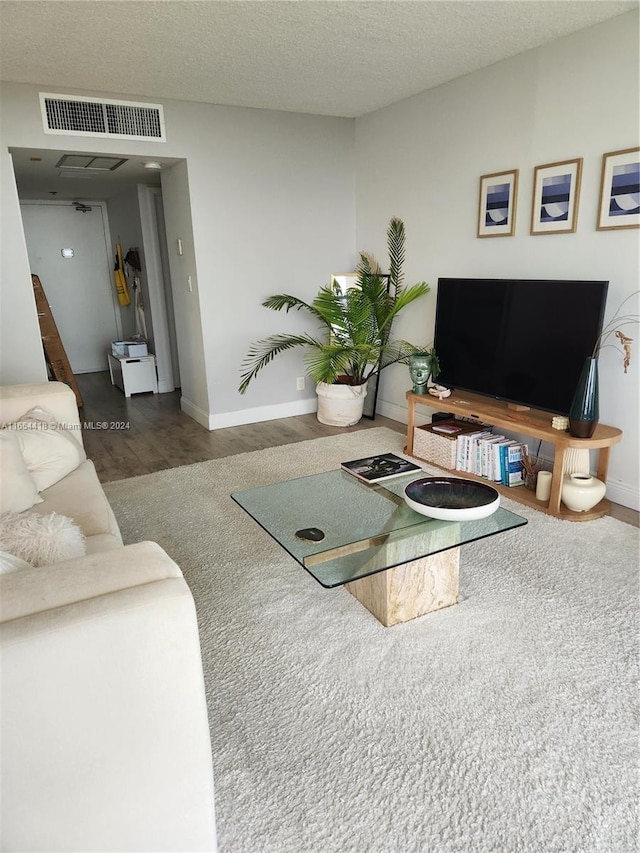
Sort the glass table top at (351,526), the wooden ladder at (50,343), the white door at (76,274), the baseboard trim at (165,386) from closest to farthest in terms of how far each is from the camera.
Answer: the glass table top at (351,526) < the wooden ladder at (50,343) < the baseboard trim at (165,386) < the white door at (76,274)

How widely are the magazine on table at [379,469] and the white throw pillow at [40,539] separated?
51.1 inches

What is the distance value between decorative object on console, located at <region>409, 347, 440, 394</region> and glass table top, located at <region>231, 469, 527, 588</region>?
4.88 feet

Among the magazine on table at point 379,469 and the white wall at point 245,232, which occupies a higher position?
the white wall at point 245,232

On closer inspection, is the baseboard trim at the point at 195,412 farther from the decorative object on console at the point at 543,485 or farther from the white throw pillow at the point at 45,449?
the decorative object on console at the point at 543,485

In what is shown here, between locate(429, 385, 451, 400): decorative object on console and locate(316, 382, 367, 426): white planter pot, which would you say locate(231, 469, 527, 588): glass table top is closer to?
locate(429, 385, 451, 400): decorative object on console

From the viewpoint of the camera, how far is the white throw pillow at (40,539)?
57.2 inches

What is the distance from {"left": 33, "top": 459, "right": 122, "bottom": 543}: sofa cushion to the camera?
80.8 inches

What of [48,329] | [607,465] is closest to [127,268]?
[48,329]

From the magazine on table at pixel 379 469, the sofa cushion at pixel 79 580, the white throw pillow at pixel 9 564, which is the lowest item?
the magazine on table at pixel 379 469

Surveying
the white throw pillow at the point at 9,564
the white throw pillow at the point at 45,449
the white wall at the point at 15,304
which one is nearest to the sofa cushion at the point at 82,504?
the white throw pillow at the point at 45,449

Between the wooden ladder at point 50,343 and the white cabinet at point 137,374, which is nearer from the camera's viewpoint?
the wooden ladder at point 50,343

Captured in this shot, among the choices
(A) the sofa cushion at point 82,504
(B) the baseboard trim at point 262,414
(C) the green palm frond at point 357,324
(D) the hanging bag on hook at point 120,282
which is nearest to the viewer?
(A) the sofa cushion at point 82,504

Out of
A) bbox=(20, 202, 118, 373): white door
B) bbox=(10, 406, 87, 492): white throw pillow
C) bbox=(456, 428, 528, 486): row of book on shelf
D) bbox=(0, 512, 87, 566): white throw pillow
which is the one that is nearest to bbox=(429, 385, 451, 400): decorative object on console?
bbox=(456, 428, 528, 486): row of book on shelf

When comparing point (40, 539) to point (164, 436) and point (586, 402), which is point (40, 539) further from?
point (164, 436)
